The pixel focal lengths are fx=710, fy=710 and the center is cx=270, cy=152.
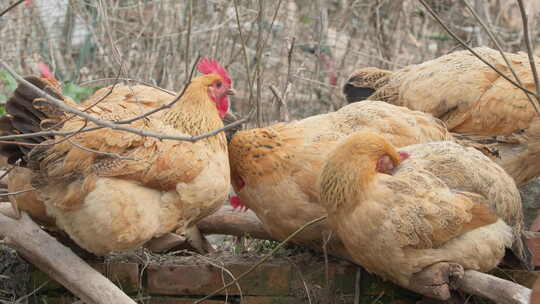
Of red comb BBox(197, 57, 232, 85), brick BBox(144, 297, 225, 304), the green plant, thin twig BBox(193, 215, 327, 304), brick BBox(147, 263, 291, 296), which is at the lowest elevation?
brick BBox(144, 297, 225, 304)

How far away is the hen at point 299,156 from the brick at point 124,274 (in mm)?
741

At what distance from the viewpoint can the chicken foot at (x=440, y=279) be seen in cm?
325

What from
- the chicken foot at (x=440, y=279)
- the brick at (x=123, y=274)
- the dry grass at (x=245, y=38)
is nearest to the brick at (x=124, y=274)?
the brick at (x=123, y=274)

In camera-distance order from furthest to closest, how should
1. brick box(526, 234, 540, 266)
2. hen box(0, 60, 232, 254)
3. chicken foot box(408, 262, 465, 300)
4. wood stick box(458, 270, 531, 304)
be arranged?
brick box(526, 234, 540, 266) → hen box(0, 60, 232, 254) → chicken foot box(408, 262, 465, 300) → wood stick box(458, 270, 531, 304)

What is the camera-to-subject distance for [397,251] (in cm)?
326

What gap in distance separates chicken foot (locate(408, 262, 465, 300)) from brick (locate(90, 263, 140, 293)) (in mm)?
1546

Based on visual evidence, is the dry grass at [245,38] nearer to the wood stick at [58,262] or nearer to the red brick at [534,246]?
the wood stick at [58,262]

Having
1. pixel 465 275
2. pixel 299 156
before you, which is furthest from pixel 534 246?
pixel 299 156

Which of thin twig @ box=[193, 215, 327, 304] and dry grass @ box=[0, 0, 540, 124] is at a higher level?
dry grass @ box=[0, 0, 540, 124]

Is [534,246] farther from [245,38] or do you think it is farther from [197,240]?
[245,38]

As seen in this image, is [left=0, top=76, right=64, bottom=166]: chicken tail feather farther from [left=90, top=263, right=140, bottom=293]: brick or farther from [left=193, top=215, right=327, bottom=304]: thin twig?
[left=193, top=215, right=327, bottom=304]: thin twig

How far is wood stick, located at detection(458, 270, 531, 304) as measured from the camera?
9.41 feet

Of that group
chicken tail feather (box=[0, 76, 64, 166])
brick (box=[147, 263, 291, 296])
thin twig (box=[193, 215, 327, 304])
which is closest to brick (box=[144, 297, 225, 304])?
brick (box=[147, 263, 291, 296])

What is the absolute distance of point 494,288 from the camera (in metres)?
3.03
